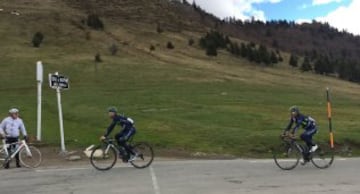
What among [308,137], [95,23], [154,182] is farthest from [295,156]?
[95,23]

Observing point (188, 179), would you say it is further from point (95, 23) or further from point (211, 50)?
point (95, 23)

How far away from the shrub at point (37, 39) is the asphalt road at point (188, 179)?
53.9 m

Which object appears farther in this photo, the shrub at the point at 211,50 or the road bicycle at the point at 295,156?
the shrub at the point at 211,50

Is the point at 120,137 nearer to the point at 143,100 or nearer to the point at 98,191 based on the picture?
the point at 98,191

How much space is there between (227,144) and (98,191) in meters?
12.4

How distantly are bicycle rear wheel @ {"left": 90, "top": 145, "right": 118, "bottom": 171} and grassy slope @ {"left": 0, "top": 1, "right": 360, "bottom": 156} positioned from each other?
5.94m

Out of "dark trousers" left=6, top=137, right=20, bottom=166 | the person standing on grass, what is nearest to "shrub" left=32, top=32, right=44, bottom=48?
the person standing on grass

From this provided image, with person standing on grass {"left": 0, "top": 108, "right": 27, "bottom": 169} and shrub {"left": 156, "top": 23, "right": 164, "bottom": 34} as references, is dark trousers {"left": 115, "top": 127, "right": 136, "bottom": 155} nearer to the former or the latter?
person standing on grass {"left": 0, "top": 108, "right": 27, "bottom": 169}

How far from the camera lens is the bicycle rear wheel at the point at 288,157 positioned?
20.0m

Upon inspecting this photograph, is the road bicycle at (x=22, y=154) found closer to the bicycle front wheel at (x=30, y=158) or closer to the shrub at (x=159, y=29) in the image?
the bicycle front wheel at (x=30, y=158)

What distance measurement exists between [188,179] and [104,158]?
4088mm

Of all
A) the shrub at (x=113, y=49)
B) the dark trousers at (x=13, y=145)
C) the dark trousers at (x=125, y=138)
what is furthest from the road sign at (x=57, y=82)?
the shrub at (x=113, y=49)

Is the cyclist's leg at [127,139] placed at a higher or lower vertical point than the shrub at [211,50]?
higher

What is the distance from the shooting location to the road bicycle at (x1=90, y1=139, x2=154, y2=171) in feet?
66.8
